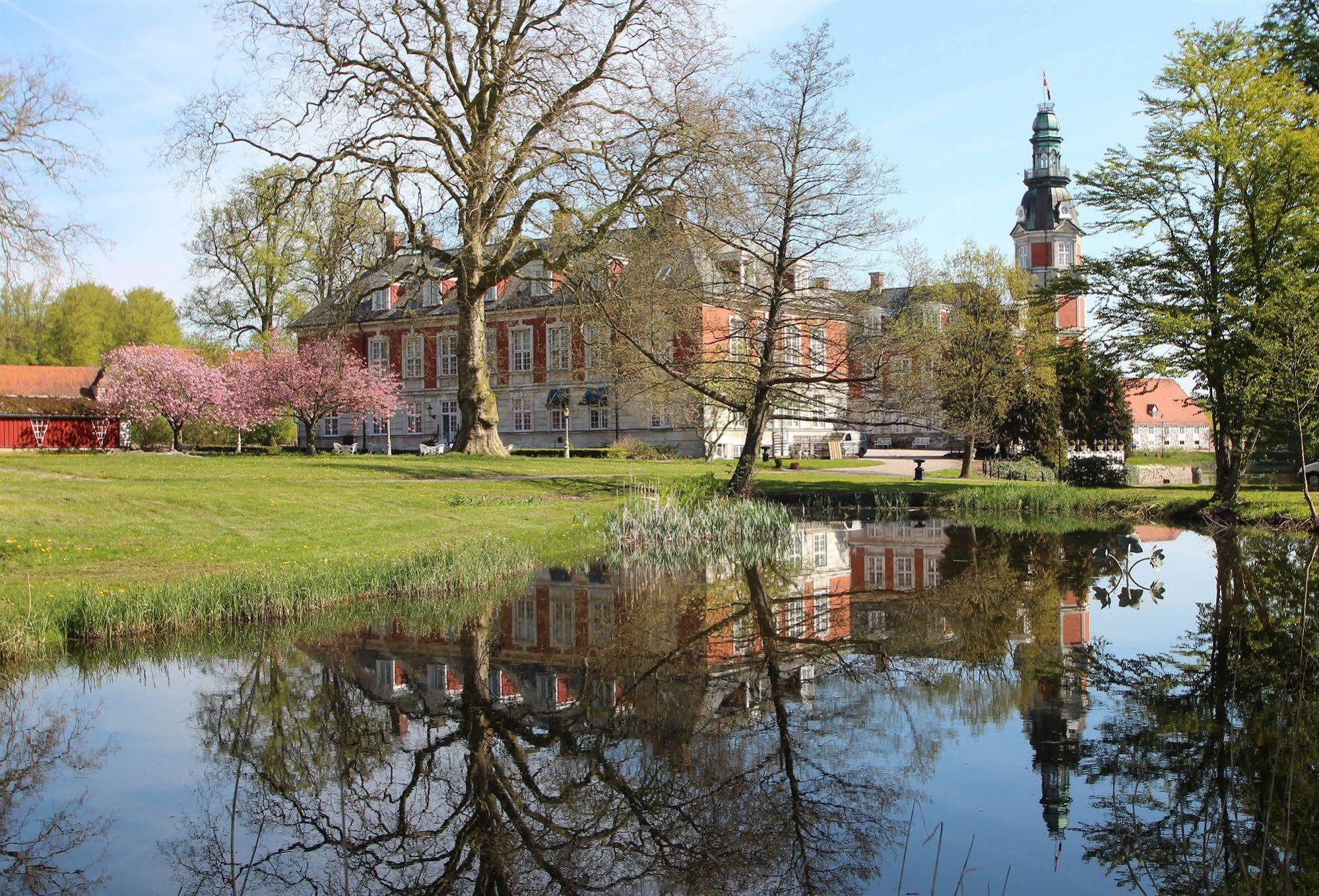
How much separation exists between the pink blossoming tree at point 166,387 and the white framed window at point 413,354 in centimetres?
1463

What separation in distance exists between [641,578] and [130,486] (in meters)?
9.32

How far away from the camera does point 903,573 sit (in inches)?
560

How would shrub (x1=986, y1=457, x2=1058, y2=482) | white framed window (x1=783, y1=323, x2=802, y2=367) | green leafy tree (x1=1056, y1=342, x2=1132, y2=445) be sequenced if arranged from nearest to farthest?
white framed window (x1=783, y1=323, x2=802, y2=367), shrub (x1=986, y1=457, x2=1058, y2=482), green leafy tree (x1=1056, y1=342, x2=1132, y2=445)

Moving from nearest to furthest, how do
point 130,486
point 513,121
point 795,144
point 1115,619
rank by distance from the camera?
point 1115,619, point 130,486, point 795,144, point 513,121

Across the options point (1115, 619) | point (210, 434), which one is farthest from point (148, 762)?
point (210, 434)

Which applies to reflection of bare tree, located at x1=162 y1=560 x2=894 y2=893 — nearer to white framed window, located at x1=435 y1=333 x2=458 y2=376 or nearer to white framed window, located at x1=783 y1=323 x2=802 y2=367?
white framed window, located at x1=783 y1=323 x2=802 y2=367

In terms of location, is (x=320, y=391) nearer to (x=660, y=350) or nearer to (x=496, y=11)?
(x=496, y=11)

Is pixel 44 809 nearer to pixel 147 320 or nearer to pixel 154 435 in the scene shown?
pixel 154 435

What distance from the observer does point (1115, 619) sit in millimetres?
10789

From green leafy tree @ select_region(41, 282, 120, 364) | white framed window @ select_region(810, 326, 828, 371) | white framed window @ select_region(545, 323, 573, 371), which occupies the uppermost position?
green leafy tree @ select_region(41, 282, 120, 364)

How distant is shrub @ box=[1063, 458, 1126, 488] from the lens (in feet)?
92.1

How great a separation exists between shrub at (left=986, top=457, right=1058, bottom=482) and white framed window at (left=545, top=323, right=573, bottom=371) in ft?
65.7

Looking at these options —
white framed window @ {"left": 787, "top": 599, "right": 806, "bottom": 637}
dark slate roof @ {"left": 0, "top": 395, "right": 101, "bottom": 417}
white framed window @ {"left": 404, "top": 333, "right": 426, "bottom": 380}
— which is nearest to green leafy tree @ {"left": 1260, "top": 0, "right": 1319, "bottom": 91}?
white framed window @ {"left": 787, "top": 599, "right": 806, "bottom": 637}

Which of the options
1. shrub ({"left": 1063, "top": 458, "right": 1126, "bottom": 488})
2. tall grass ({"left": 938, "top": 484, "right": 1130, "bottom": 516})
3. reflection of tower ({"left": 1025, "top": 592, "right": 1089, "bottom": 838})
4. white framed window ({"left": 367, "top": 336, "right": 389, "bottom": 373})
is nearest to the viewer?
reflection of tower ({"left": 1025, "top": 592, "right": 1089, "bottom": 838})
